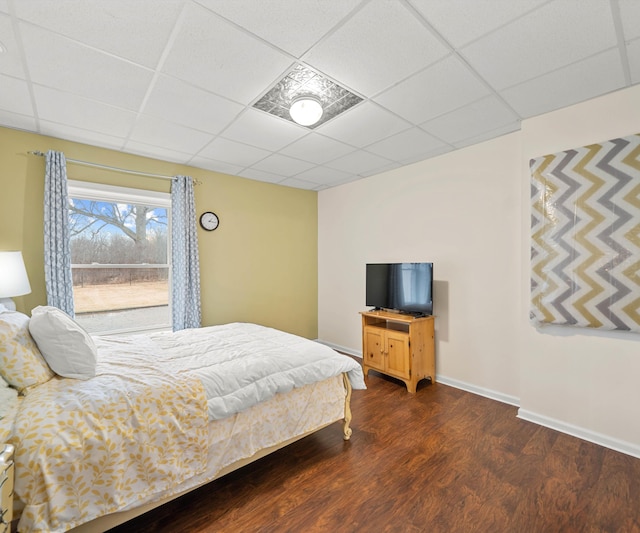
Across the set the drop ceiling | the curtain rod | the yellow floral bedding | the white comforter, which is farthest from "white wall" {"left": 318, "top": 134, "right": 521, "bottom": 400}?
the yellow floral bedding

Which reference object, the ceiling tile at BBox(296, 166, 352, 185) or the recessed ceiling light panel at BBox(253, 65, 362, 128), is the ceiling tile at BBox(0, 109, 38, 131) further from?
the ceiling tile at BBox(296, 166, 352, 185)

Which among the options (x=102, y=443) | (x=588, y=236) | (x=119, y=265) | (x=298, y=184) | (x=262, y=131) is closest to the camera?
(x=102, y=443)

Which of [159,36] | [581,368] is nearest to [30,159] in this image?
[159,36]

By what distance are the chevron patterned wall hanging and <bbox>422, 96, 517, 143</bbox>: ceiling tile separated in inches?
18.9

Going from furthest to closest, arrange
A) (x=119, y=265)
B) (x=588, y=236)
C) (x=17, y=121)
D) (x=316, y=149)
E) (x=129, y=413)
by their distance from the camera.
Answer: (x=119, y=265), (x=316, y=149), (x=17, y=121), (x=588, y=236), (x=129, y=413)

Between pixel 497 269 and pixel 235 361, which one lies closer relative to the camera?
pixel 235 361

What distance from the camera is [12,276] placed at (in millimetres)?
2389

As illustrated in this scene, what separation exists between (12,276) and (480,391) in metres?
4.36

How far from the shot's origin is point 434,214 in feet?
11.7

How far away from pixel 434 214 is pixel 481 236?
0.60 metres

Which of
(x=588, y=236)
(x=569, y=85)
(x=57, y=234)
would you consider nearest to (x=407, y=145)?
(x=569, y=85)

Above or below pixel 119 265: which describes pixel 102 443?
below

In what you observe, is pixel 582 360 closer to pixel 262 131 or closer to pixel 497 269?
pixel 497 269

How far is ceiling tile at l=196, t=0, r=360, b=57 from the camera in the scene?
1.47 meters
